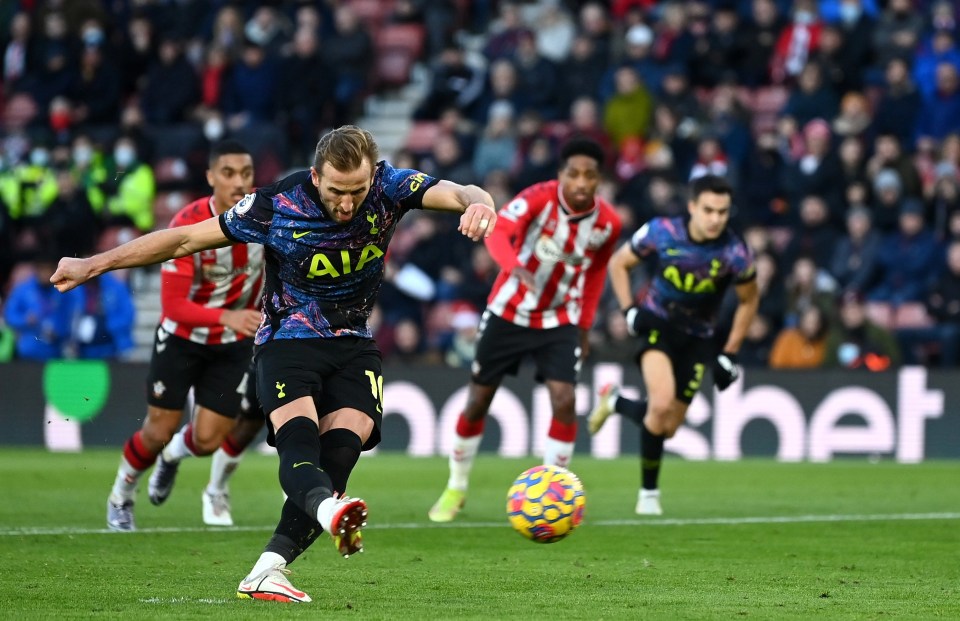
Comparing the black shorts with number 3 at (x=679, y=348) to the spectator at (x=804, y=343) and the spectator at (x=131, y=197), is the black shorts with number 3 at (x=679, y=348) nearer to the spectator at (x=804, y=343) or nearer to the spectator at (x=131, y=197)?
the spectator at (x=804, y=343)

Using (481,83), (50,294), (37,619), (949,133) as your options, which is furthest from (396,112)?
(37,619)

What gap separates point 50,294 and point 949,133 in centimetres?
1118

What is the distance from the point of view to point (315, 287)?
756 cm

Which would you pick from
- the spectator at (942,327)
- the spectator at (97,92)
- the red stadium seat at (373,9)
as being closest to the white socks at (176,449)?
the spectator at (942,327)

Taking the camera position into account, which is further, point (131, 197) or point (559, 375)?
point (131, 197)

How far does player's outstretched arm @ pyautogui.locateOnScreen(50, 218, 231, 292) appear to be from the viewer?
23.4ft

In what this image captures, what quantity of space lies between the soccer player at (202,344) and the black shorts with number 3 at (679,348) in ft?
10.1

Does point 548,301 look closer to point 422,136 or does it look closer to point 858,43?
point 858,43

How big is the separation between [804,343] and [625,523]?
7.85 metres

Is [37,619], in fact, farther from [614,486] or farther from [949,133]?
[949,133]

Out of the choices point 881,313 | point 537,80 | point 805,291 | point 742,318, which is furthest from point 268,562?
point 537,80

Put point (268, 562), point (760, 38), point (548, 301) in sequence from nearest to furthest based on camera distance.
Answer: point (268, 562) → point (548, 301) → point (760, 38)

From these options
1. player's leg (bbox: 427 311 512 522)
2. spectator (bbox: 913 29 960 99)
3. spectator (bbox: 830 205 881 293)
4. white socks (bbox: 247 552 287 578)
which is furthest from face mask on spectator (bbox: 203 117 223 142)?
white socks (bbox: 247 552 287 578)

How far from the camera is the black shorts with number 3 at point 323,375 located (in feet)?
24.4
